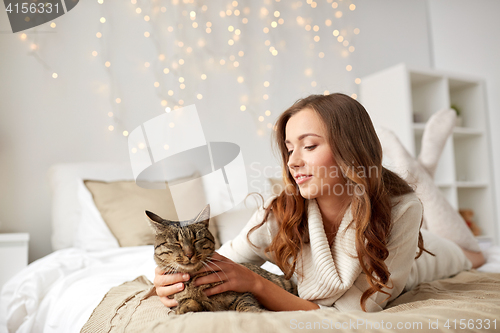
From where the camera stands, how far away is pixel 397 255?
3.27 feet

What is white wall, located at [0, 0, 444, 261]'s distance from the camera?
196cm

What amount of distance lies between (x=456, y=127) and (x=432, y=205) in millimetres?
1621

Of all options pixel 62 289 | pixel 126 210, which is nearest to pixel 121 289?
pixel 62 289

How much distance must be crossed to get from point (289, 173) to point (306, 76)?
6.15ft

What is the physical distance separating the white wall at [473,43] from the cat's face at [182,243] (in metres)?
3.36

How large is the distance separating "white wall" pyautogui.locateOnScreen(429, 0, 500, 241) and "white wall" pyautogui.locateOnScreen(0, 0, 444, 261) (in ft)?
5.01

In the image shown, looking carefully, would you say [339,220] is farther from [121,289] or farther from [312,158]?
[121,289]

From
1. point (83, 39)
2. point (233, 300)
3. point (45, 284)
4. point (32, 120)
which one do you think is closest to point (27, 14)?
point (83, 39)

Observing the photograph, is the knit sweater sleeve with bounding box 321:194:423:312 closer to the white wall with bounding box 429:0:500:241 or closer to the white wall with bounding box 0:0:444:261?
the white wall with bounding box 0:0:444:261

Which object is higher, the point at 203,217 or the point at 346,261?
the point at 203,217

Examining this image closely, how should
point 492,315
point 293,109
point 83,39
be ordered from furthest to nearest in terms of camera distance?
point 83,39 < point 293,109 < point 492,315

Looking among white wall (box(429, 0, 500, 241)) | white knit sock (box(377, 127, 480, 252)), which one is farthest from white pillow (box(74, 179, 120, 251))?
white wall (box(429, 0, 500, 241))

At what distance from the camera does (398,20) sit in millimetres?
3369

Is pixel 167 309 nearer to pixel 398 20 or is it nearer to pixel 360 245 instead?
pixel 360 245
